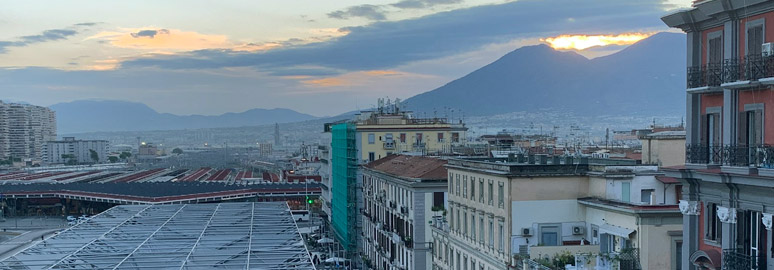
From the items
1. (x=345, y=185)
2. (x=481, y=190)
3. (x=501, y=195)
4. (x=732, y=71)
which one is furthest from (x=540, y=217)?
(x=345, y=185)

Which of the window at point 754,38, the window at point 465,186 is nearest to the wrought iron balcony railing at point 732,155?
the window at point 754,38

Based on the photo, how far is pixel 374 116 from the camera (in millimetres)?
81625

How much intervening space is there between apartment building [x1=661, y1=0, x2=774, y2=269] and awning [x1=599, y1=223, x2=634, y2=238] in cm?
759

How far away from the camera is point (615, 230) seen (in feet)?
89.5

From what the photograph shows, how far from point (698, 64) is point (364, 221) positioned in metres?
52.1

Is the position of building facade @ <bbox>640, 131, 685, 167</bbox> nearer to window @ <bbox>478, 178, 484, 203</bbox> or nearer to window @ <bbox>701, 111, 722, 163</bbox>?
window @ <bbox>478, 178, 484, 203</bbox>

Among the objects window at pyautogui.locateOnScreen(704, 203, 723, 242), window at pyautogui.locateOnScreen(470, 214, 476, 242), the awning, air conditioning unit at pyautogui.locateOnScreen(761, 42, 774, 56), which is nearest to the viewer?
air conditioning unit at pyautogui.locateOnScreen(761, 42, 774, 56)

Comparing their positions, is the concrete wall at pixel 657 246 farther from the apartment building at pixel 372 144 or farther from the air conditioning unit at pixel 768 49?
the apartment building at pixel 372 144

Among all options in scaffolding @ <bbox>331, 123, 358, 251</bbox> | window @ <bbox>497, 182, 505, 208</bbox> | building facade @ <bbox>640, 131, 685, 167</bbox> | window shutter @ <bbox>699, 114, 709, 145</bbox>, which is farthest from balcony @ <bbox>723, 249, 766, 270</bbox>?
scaffolding @ <bbox>331, 123, 358, 251</bbox>

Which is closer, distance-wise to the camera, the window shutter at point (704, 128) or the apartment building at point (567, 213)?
the window shutter at point (704, 128)

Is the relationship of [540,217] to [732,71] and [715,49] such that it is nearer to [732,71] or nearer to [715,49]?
[715,49]

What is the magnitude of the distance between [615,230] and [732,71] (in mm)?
11126

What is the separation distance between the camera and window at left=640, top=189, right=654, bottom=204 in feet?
93.8

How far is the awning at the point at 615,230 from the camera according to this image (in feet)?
86.7
